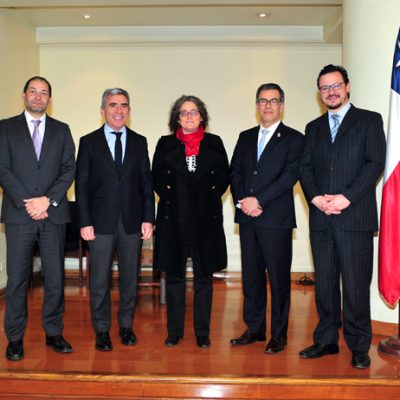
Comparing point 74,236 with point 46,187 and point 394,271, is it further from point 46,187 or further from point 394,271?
point 394,271

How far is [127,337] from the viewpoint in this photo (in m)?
3.85

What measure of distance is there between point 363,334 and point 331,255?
0.53 meters

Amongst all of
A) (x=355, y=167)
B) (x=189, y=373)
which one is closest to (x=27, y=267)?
(x=189, y=373)

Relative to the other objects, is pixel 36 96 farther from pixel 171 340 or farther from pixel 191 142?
pixel 171 340

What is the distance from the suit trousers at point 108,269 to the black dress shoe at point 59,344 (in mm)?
224

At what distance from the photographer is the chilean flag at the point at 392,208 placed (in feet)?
11.5

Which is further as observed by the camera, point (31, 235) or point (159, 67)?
point (159, 67)

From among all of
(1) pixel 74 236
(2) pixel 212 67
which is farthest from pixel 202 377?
(2) pixel 212 67

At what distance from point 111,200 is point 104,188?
3.7 inches

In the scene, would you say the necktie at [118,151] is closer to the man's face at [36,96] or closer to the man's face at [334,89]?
the man's face at [36,96]

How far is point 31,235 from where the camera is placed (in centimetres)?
351

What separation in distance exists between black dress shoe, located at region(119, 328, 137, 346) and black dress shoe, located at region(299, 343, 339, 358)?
1.17 m

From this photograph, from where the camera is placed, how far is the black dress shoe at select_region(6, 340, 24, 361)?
3512 millimetres

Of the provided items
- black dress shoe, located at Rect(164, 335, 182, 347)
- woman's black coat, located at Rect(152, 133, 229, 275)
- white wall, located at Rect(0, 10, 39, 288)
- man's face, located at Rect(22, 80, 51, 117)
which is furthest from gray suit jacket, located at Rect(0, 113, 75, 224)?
white wall, located at Rect(0, 10, 39, 288)
